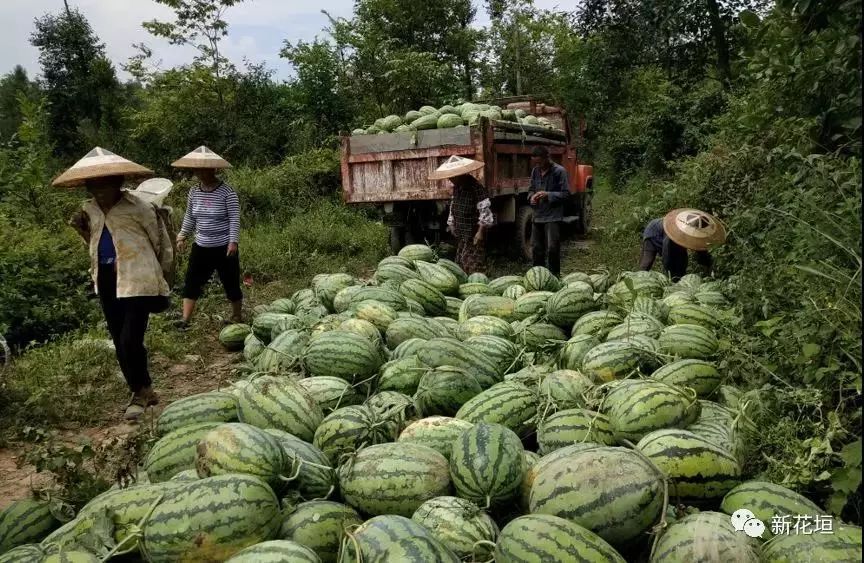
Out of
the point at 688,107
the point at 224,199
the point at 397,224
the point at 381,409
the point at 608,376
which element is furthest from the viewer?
the point at 688,107

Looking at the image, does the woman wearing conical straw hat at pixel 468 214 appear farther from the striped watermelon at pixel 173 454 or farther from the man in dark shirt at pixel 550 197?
the striped watermelon at pixel 173 454

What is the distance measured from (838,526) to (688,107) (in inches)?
671

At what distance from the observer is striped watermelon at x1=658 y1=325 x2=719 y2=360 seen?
3.58 meters

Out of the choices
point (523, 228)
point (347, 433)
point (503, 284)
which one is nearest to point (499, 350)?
point (347, 433)

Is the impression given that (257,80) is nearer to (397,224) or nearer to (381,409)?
(397,224)

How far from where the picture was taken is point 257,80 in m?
18.1

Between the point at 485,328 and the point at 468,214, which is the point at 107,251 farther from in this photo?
the point at 468,214

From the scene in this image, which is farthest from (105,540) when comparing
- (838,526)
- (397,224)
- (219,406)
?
(397,224)

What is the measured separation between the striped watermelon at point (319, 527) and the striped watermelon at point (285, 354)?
1.41 metres

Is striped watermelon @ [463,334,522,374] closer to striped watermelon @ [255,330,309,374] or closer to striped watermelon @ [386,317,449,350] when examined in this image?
striped watermelon @ [386,317,449,350]

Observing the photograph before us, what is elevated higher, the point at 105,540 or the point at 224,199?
the point at 224,199

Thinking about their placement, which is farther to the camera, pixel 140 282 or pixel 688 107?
pixel 688 107

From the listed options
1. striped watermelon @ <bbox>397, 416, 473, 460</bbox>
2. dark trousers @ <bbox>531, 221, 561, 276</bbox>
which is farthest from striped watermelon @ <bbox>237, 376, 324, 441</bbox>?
dark trousers @ <bbox>531, 221, 561, 276</bbox>

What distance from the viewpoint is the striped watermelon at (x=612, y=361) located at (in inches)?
131
